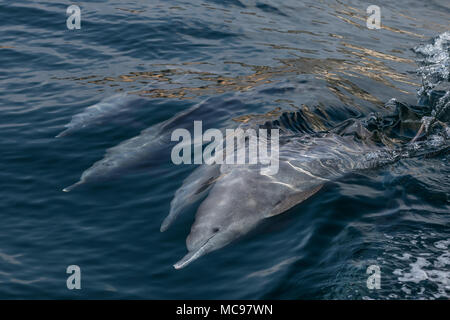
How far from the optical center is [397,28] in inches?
506

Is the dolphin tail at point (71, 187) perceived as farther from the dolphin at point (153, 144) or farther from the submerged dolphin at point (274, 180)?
the submerged dolphin at point (274, 180)

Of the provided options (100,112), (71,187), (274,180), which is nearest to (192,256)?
(274,180)

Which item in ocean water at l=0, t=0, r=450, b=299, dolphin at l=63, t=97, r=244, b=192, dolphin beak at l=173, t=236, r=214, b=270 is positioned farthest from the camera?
dolphin at l=63, t=97, r=244, b=192

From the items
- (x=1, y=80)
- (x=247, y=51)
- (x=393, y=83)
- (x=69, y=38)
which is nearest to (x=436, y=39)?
(x=393, y=83)

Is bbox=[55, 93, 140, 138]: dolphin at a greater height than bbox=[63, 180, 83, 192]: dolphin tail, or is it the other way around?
bbox=[55, 93, 140, 138]: dolphin

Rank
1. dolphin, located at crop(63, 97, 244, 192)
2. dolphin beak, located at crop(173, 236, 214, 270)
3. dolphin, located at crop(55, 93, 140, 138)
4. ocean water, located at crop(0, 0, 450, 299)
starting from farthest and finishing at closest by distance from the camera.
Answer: dolphin, located at crop(55, 93, 140, 138) → dolphin, located at crop(63, 97, 244, 192) → dolphin beak, located at crop(173, 236, 214, 270) → ocean water, located at crop(0, 0, 450, 299)

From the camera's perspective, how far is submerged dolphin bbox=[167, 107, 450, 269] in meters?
5.20

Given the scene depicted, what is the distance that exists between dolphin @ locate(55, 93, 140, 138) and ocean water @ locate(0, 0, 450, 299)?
80 mm

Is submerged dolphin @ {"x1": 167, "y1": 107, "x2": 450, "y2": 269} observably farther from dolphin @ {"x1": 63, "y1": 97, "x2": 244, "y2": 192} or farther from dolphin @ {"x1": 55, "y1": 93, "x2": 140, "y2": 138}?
dolphin @ {"x1": 55, "y1": 93, "x2": 140, "y2": 138}

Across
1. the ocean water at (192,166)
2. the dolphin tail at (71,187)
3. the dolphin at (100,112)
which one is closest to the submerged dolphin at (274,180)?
the ocean water at (192,166)

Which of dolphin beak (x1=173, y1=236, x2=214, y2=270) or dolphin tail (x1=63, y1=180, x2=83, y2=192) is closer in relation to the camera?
dolphin beak (x1=173, y1=236, x2=214, y2=270)

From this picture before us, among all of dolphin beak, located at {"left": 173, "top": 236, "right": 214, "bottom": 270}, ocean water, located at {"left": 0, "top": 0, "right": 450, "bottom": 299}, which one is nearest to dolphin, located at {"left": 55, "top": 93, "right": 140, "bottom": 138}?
ocean water, located at {"left": 0, "top": 0, "right": 450, "bottom": 299}

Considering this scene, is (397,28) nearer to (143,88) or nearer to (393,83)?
(393,83)

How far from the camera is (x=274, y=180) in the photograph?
18.7 feet
